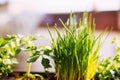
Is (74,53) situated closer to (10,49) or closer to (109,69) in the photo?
(109,69)

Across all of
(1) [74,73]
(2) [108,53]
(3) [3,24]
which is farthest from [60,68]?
(3) [3,24]

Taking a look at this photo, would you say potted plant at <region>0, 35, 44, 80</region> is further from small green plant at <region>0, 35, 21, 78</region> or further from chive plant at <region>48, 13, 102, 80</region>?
chive plant at <region>48, 13, 102, 80</region>

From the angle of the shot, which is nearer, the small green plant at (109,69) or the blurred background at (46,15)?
the small green plant at (109,69)

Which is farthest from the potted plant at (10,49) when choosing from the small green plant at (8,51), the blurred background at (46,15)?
the blurred background at (46,15)

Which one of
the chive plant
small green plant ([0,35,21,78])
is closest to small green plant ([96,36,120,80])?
the chive plant

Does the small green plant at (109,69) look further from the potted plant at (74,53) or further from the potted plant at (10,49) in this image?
the potted plant at (10,49)

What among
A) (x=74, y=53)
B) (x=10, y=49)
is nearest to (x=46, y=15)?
(x=10, y=49)
